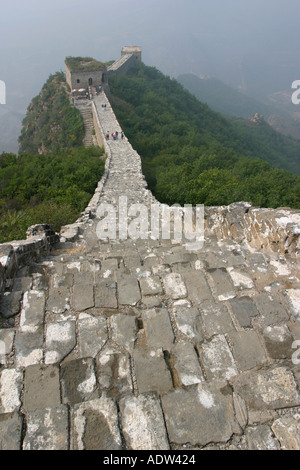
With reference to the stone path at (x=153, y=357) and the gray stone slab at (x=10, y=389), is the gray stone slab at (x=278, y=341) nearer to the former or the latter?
the stone path at (x=153, y=357)

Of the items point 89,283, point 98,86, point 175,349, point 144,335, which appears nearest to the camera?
point 175,349

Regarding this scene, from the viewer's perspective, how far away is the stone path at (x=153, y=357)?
73.8 inches

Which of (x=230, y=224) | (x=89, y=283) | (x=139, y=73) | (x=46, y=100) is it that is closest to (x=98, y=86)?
(x=46, y=100)

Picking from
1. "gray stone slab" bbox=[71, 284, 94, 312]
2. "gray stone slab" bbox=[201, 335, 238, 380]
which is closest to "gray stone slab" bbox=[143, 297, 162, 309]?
"gray stone slab" bbox=[71, 284, 94, 312]

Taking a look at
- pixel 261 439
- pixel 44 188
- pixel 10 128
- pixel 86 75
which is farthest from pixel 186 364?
pixel 10 128

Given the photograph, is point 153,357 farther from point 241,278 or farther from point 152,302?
point 241,278

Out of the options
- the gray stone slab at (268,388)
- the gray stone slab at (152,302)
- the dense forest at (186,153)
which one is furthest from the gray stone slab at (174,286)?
the dense forest at (186,153)

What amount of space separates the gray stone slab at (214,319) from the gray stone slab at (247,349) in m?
0.10

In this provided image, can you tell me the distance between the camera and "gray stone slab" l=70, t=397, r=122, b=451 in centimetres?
180

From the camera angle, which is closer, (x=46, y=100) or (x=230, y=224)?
(x=230, y=224)

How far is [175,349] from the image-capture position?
7.79 ft

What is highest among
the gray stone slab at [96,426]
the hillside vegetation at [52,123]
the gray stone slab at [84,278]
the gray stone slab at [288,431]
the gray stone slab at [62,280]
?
the hillside vegetation at [52,123]

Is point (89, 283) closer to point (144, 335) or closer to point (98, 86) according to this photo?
point (144, 335)
